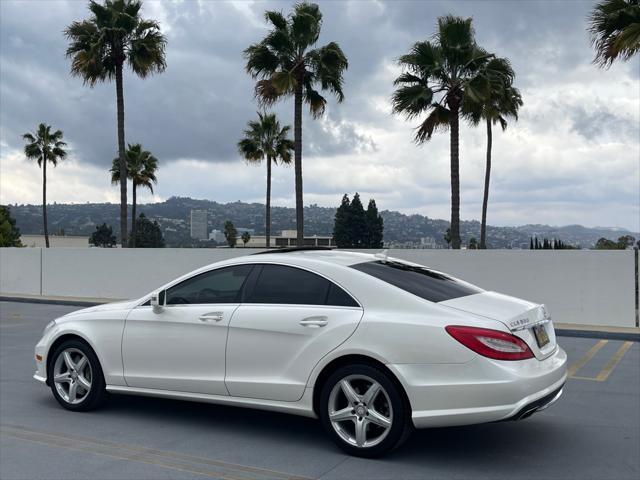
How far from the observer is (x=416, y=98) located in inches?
830

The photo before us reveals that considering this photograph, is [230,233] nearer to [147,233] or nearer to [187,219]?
[147,233]

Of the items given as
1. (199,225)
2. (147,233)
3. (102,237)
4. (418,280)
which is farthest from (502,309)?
(199,225)

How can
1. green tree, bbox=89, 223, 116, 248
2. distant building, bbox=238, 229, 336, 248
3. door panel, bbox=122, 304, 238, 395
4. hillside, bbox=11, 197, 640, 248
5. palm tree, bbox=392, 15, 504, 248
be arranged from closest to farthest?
door panel, bbox=122, 304, 238, 395
palm tree, bbox=392, 15, 504, 248
distant building, bbox=238, 229, 336, 248
hillside, bbox=11, 197, 640, 248
green tree, bbox=89, 223, 116, 248

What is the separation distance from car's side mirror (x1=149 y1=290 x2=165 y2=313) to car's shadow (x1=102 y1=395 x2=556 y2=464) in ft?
3.48

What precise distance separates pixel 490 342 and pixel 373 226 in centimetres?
9354

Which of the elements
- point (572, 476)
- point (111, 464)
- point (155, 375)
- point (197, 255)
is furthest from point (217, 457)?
point (197, 255)

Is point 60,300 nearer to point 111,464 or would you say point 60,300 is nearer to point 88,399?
point 88,399

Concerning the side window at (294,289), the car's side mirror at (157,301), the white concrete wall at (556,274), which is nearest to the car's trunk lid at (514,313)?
the side window at (294,289)

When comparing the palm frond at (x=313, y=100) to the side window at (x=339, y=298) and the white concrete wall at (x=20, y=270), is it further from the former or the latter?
the side window at (x=339, y=298)

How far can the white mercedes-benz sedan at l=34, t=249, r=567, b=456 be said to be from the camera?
4742 mm

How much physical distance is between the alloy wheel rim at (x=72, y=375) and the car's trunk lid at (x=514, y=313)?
352cm

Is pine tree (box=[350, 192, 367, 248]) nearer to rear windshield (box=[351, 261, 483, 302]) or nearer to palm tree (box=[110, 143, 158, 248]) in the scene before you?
palm tree (box=[110, 143, 158, 248])

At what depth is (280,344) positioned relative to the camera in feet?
17.6

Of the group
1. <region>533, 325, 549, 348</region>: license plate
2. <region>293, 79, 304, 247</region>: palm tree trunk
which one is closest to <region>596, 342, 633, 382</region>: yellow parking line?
<region>533, 325, 549, 348</region>: license plate
